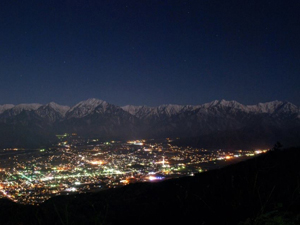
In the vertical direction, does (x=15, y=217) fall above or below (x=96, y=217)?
below

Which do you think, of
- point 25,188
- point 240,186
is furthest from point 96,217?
point 25,188

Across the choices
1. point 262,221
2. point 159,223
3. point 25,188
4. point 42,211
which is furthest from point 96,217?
point 25,188

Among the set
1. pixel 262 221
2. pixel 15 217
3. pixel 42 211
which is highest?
pixel 262 221

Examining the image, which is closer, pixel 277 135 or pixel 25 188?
pixel 25 188

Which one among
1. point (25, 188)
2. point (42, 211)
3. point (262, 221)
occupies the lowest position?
point (25, 188)

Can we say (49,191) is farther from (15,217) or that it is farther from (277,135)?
(277,135)

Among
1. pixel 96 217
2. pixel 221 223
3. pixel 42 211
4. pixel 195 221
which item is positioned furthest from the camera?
pixel 42 211

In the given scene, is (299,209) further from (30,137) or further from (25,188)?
(30,137)

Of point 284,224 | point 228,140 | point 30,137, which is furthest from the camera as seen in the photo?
point 30,137

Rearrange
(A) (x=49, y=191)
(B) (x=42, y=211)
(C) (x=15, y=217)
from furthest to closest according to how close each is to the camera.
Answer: (A) (x=49, y=191)
(B) (x=42, y=211)
(C) (x=15, y=217)
